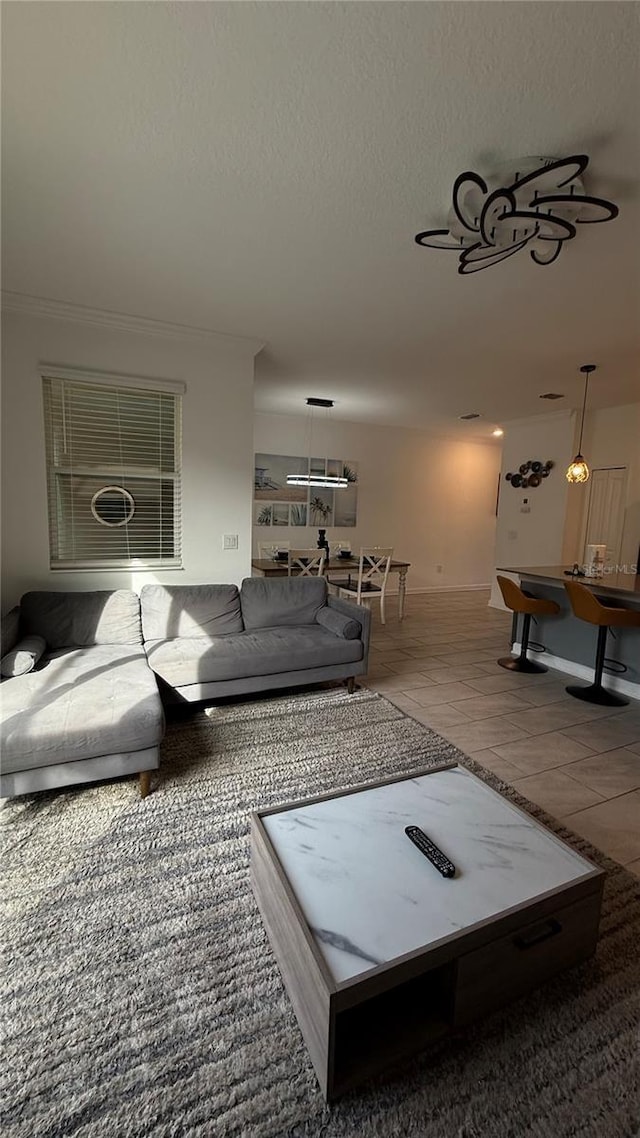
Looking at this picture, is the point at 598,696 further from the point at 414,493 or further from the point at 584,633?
the point at 414,493

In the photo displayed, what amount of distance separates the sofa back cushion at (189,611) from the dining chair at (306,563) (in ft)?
6.27

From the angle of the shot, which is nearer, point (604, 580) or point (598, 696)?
point (598, 696)

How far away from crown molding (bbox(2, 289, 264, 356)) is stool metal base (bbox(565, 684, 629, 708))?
374 centimetres

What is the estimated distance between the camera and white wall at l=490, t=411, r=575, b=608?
5.94m

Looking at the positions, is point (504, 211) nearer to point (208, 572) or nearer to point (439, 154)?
point (439, 154)

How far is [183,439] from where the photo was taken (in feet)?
12.1

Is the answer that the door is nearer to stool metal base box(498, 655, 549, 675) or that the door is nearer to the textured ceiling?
stool metal base box(498, 655, 549, 675)

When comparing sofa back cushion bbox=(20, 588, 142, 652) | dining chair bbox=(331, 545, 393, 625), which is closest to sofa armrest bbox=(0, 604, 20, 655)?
sofa back cushion bbox=(20, 588, 142, 652)

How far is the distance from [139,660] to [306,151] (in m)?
2.67

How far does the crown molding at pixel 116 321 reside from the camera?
3068 mm

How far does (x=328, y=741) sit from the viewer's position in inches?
112

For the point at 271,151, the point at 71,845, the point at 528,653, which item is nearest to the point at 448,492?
the point at 528,653

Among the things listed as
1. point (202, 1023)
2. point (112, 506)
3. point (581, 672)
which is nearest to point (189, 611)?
point (112, 506)

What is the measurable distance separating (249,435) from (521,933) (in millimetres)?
3533
